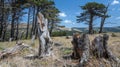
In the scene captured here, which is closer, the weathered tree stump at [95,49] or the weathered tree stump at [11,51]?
the weathered tree stump at [95,49]

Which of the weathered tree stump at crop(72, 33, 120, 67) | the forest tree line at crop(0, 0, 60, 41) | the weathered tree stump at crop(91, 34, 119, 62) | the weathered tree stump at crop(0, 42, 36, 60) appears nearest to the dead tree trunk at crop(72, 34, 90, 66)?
the weathered tree stump at crop(72, 33, 120, 67)

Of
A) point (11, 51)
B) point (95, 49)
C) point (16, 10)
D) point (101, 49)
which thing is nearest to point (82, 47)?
point (95, 49)

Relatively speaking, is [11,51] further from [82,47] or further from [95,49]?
[95,49]

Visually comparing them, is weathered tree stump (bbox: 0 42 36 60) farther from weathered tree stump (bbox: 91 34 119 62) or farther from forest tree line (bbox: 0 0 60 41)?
forest tree line (bbox: 0 0 60 41)

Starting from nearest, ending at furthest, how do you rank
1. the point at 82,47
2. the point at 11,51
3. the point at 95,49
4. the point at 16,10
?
1. the point at 82,47
2. the point at 95,49
3. the point at 11,51
4. the point at 16,10

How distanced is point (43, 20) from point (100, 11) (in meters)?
31.8

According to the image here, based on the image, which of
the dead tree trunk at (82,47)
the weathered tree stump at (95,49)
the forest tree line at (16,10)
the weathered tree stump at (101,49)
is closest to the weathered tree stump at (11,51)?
the dead tree trunk at (82,47)

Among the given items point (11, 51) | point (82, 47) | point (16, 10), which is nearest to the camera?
point (82, 47)

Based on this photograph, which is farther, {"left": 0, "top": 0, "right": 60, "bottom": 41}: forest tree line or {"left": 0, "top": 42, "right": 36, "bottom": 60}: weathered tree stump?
{"left": 0, "top": 0, "right": 60, "bottom": 41}: forest tree line

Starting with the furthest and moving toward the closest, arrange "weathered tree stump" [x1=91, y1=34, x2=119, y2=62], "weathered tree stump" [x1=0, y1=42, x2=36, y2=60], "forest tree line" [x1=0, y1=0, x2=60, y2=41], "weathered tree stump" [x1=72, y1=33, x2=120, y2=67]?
"forest tree line" [x1=0, y1=0, x2=60, y2=41] < "weathered tree stump" [x1=0, y1=42, x2=36, y2=60] < "weathered tree stump" [x1=91, y1=34, x2=119, y2=62] < "weathered tree stump" [x1=72, y1=33, x2=120, y2=67]

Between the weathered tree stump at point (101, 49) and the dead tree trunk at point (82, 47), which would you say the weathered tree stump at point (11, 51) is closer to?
the dead tree trunk at point (82, 47)

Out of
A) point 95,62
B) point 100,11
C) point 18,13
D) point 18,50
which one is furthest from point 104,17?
point 95,62

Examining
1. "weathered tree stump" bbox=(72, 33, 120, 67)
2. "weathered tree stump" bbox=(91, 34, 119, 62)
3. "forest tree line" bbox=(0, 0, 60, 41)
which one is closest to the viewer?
"weathered tree stump" bbox=(72, 33, 120, 67)

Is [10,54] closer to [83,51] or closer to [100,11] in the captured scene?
[83,51]
